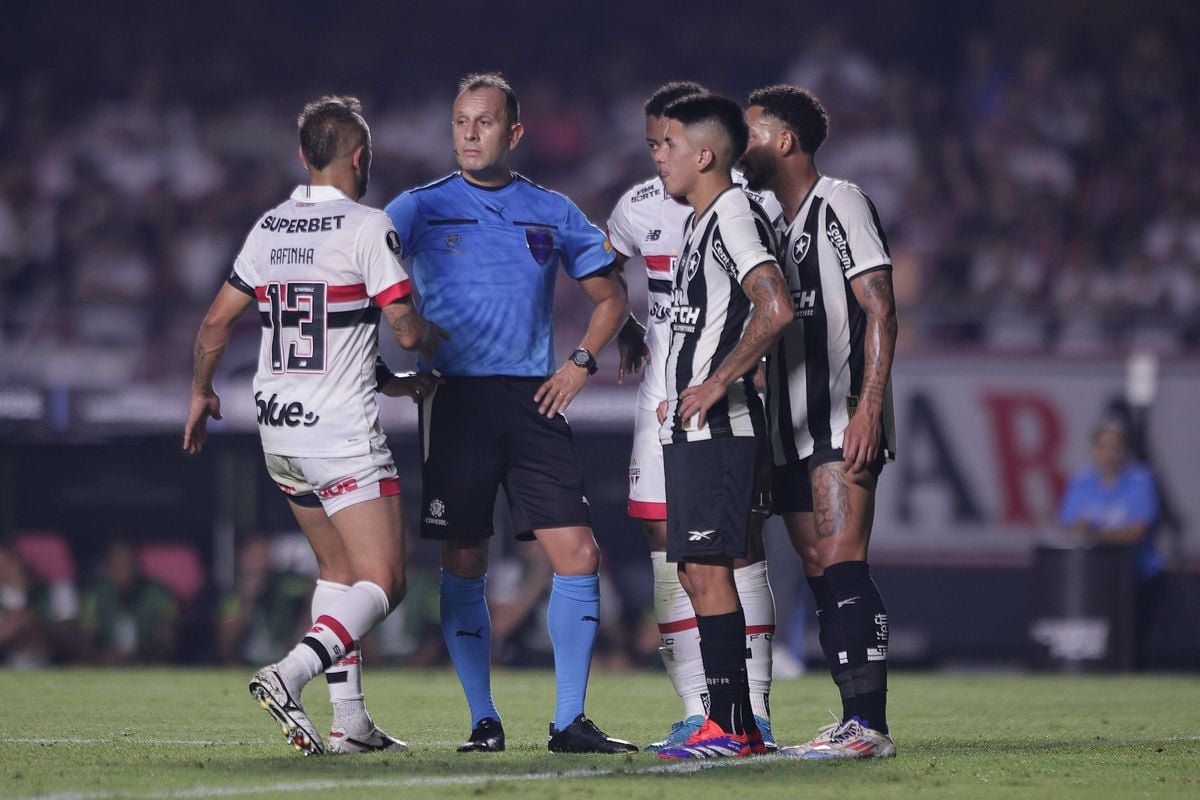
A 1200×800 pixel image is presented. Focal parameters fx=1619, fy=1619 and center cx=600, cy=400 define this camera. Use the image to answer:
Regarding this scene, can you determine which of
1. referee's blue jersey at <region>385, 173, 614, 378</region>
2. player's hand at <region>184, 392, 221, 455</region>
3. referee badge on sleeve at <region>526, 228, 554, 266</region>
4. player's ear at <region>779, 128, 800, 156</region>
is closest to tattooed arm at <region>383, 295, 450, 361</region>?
referee's blue jersey at <region>385, 173, 614, 378</region>

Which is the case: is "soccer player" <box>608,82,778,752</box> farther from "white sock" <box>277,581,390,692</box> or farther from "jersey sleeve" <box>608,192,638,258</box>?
"white sock" <box>277,581,390,692</box>

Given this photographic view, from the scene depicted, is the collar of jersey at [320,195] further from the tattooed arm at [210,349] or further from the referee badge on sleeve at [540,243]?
the referee badge on sleeve at [540,243]

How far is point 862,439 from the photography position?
17.1 feet

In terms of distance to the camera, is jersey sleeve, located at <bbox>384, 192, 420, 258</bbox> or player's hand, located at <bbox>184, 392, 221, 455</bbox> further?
jersey sleeve, located at <bbox>384, 192, 420, 258</bbox>

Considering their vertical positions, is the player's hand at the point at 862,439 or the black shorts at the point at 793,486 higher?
the player's hand at the point at 862,439

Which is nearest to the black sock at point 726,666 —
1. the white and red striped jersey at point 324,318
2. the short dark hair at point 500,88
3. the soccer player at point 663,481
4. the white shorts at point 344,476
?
the soccer player at point 663,481

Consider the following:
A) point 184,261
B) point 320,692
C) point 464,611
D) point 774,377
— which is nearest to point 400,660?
point 320,692

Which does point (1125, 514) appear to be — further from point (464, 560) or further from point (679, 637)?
point (464, 560)

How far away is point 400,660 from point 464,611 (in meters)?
5.95

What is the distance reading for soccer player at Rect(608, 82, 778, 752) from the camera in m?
5.89

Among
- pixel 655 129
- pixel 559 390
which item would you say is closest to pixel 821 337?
pixel 559 390

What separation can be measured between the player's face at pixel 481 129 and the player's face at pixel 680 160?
0.75 metres

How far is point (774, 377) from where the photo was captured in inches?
218

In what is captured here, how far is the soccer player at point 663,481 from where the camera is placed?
589cm
